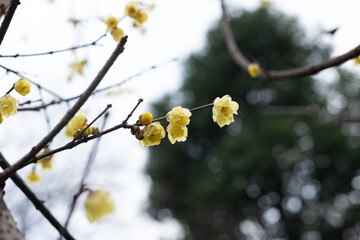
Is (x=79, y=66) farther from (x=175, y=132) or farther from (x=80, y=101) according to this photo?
(x=80, y=101)

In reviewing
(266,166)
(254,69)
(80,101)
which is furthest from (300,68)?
(266,166)

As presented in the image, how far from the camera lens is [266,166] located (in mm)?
7395

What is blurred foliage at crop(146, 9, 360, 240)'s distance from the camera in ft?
23.8

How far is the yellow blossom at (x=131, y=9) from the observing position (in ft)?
3.71

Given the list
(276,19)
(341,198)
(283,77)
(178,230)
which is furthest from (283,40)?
(283,77)

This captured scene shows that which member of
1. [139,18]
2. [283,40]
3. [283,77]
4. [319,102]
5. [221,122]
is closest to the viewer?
[221,122]

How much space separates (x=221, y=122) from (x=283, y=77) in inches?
25.4

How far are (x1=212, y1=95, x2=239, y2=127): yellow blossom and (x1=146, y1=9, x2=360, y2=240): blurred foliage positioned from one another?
668 centimetres

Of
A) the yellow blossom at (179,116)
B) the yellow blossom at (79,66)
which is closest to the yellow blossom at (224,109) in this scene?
the yellow blossom at (179,116)

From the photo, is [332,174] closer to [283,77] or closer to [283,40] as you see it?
[283,40]

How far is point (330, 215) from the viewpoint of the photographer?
7.03 meters

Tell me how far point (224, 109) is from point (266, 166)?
6967 millimetres

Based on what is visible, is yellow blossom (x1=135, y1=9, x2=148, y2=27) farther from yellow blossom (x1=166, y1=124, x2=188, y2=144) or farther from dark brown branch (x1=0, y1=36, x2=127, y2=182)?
dark brown branch (x1=0, y1=36, x2=127, y2=182)

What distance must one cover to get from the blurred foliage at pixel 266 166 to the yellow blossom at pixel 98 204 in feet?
22.9
